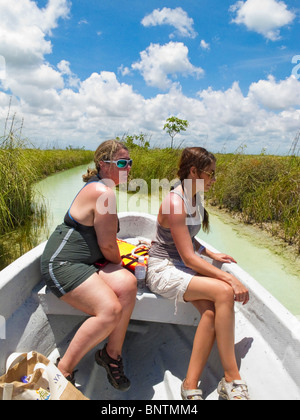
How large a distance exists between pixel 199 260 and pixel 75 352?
2.55 ft

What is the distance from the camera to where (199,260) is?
5.05 feet

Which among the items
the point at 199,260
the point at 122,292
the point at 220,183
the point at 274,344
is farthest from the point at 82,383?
the point at 220,183

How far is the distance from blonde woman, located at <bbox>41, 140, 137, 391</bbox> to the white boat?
0.60ft

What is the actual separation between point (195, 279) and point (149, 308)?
329 millimetres

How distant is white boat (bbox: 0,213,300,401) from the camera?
137cm

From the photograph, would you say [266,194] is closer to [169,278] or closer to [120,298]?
[169,278]

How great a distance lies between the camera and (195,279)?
1506 millimetres

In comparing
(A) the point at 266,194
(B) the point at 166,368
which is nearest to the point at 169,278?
(B) the point at 166,368

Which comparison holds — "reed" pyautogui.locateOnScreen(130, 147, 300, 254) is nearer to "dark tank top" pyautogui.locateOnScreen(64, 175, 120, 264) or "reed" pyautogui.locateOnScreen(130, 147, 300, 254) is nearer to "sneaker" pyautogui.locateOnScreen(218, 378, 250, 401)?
"sneaker" pyautogui.locateOnScreen(218, 378, 250, 401)

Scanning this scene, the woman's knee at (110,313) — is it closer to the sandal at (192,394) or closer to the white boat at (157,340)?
the white boat at (157,340)

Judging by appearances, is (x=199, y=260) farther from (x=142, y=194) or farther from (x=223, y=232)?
(x=142, y=194)

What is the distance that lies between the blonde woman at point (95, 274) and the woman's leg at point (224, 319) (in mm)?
399

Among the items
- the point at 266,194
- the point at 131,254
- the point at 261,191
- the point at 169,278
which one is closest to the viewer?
the point at 169,278
